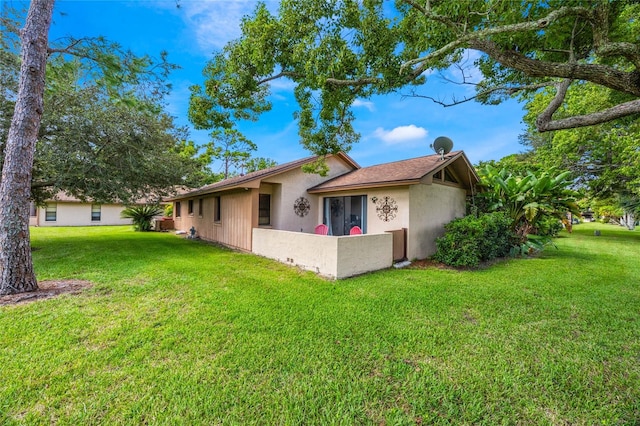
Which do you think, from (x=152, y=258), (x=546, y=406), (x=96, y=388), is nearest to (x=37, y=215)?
(x=152, y=258)

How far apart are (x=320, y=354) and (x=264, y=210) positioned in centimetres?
889

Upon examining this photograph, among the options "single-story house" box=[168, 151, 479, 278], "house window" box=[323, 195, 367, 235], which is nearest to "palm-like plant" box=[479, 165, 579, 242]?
"single-story house" box=[168, 151, 479, 278]

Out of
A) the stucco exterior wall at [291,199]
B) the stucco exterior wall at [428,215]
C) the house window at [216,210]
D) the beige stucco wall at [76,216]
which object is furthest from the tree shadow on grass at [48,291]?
the beige stucco wall at [76,216]

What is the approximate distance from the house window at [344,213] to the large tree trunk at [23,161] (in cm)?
909

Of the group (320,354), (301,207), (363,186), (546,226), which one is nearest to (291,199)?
(301,207)

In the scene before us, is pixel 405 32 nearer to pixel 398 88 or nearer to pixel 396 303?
pixel 398 88

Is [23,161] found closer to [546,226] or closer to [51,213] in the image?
[546,226]

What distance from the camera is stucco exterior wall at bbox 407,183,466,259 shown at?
8.84 meters

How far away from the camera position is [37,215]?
2356 centimetres

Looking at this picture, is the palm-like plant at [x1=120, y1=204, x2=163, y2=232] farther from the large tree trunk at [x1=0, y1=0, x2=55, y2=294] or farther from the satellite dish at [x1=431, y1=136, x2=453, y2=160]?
the satellite dish at [x1=431, y1=136, x2=453, y2=160]

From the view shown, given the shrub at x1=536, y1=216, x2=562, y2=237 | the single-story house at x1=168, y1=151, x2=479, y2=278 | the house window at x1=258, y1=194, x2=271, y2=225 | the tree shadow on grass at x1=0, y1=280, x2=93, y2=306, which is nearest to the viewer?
the tree shadow on grass at x1=0, y1=280, x2=93, y2=306

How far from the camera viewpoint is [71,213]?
24.5 metres

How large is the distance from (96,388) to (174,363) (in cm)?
69

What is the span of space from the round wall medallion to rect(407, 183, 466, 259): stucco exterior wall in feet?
16.3
